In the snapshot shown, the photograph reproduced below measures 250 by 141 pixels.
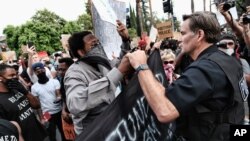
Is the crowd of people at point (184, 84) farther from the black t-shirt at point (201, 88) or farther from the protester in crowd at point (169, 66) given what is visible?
the protester in crowd at point (169, 66)

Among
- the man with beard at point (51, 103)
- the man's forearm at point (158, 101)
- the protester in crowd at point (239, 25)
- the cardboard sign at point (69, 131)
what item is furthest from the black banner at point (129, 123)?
the man with beard at point (51, 103)

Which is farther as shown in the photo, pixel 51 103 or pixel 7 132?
pixel 51 103

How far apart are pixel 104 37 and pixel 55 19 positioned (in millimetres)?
72208

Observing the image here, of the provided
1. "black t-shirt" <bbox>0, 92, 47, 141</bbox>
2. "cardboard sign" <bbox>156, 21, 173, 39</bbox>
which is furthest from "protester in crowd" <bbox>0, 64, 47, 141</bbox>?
"cardboard sign" <bbox>156, 21, 173, 39</bbox>

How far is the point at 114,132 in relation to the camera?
2287 mm

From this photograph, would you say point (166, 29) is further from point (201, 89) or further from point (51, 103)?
point (201, 89)

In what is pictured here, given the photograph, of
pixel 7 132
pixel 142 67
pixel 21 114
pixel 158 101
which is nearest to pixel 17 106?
pixel 21 114

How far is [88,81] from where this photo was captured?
3.05m

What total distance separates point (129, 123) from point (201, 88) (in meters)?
0.55

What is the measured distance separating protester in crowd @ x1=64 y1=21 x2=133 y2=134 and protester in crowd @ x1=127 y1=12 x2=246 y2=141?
1.67ft

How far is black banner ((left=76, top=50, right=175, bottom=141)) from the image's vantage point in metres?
2.22

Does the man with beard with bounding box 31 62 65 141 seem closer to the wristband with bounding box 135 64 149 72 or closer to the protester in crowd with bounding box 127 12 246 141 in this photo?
the protester in crowd with bounding box 127 12 246 141

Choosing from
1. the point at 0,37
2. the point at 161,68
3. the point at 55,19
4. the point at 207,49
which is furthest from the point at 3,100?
the point at 0,37

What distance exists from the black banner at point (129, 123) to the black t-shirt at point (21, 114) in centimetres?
218
